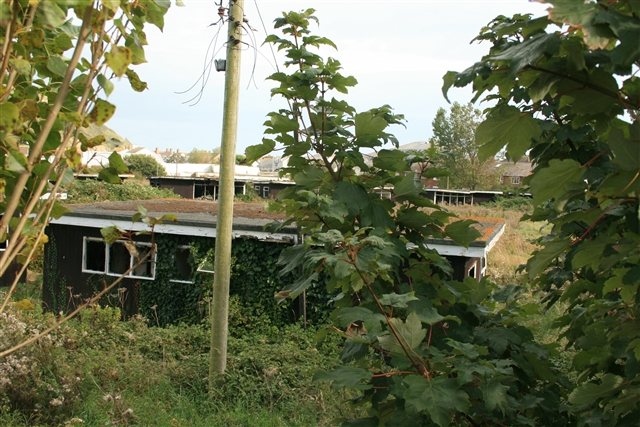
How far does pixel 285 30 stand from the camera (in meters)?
2.85

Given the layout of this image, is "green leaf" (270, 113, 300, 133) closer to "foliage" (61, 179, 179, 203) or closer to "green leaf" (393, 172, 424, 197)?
"green leaf" (393, 172, 424, 197)

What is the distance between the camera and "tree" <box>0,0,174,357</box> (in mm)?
1301

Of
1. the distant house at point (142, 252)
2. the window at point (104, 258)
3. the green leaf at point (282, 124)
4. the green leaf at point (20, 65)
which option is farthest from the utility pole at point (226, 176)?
the window at point (104, 258)

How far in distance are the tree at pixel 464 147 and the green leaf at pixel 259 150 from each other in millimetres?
56574

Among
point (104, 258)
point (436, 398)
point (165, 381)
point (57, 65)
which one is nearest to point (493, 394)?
point (436, 398)

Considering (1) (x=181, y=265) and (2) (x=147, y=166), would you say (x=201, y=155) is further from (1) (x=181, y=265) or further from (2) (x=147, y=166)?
(1) (x=181, y=265)

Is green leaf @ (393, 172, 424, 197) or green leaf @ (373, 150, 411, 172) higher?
green leaf @ (373, 150, 411, 172)

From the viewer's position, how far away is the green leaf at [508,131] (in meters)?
1.54

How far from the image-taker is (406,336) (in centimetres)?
185

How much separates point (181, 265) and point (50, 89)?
429 inches

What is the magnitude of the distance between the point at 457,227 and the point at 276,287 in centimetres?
871

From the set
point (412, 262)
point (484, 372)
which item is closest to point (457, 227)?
point (412, 262)

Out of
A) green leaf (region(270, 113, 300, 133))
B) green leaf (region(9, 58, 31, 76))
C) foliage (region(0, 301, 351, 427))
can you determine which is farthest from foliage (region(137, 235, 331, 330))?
green leaf (region(9, 58, 31, 76))

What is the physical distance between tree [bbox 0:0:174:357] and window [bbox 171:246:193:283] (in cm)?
1072
